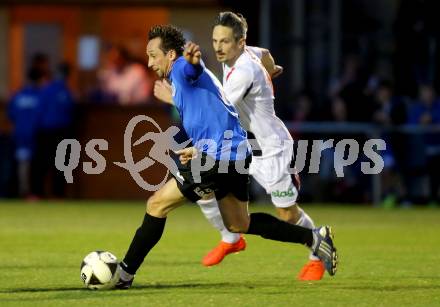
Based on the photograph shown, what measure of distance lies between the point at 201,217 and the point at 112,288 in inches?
326

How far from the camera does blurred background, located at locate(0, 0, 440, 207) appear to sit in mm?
19188

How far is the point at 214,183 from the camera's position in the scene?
8.75m

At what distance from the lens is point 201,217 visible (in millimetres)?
17094

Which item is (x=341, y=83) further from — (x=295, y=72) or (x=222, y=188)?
(x=222, y=188)

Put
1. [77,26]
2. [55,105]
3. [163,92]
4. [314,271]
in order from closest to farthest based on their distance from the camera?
[163,92] < [314,271] < [55,105] < [77,26]

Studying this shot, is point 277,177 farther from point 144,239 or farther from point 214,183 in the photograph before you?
point 144,239

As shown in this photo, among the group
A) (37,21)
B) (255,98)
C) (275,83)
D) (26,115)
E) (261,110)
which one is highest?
(255,98)

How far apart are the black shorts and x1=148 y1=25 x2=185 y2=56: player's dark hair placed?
2.56ft

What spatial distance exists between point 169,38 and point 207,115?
23.7 inches

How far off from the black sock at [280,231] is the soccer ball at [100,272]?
103 cm

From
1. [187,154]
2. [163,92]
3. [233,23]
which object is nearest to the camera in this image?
[187,154]

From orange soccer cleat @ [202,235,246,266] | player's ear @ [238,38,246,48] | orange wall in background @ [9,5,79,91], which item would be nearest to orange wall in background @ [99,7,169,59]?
orange wall in background @ [9,5,79,91]

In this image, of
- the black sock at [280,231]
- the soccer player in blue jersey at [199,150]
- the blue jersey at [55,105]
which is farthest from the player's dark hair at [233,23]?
the blue jersey at [55,105]

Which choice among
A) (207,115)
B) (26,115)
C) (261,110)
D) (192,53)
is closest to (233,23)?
(261,110)
